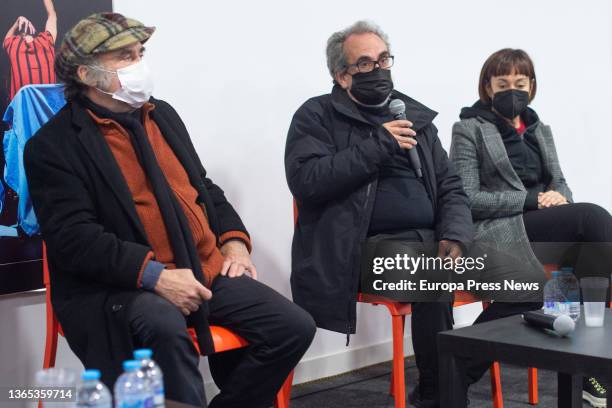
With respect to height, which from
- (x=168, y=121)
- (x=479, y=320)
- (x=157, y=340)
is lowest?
(x=479, y=320)

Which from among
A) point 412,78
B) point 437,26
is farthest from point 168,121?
→ point 437,26

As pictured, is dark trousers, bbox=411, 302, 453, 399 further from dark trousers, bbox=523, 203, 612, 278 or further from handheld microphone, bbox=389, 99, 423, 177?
dark trousers, bbox=523, 203, 612, 278

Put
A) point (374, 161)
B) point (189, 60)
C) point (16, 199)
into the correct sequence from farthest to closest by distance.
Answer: point (189, 60), point (374, 161), point (16, 199)

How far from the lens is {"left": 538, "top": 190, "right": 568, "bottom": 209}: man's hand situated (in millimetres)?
3211

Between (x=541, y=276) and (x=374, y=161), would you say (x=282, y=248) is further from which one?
(x=541, y=276)

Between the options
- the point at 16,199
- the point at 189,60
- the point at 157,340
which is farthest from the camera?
the point at 189,60

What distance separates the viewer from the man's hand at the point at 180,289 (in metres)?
2.08

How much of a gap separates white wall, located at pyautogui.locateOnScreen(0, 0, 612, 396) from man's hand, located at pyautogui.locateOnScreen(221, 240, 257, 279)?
0.61 meters

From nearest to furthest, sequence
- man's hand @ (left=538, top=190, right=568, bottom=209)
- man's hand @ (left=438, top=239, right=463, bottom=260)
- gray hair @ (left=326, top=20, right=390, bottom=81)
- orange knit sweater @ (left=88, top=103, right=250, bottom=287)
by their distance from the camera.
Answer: orange knit sweater @ (left=88, top=103, right=250, bottom=287) → man's hand @ (left=438, top=239, right=463, bottom=260) → gray hair @ (left=326, top=20, right=390, bottom=81) → man's hand @ (left=538, top=190, right=568, bottom=209)

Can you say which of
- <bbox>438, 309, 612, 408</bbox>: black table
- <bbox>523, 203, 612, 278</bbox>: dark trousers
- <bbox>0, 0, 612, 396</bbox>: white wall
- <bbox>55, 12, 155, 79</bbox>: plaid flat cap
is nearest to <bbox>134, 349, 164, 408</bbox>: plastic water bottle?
<bbox>438, 309, 612, 408</bbox>: black table

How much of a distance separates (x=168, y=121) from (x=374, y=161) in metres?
0.68

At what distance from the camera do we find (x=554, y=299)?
2311 millimetres

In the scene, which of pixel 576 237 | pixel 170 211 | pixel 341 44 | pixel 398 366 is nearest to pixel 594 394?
pixel 576 237

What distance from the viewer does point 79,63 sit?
2.23m
